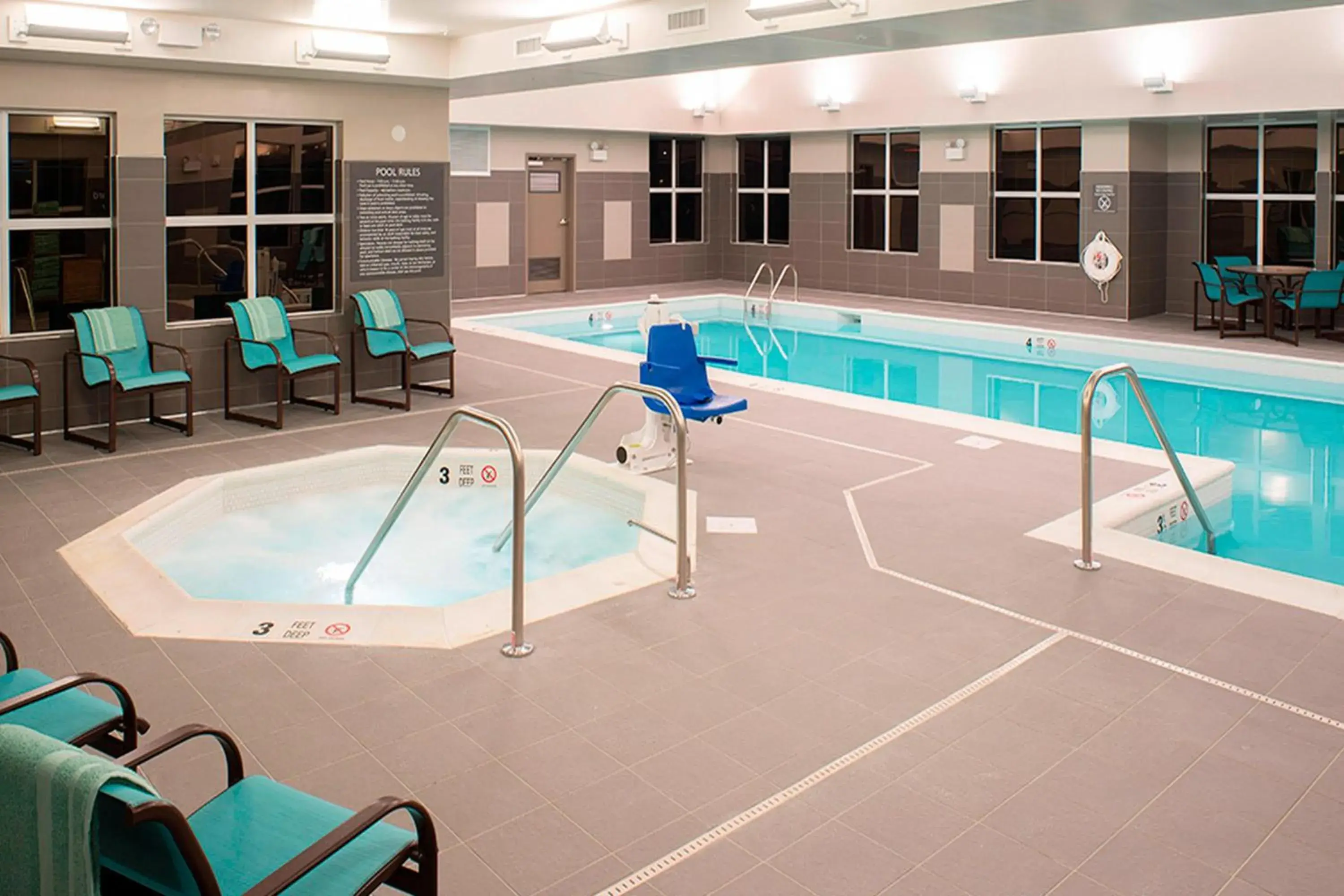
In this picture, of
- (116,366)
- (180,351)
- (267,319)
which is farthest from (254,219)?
(116,366)

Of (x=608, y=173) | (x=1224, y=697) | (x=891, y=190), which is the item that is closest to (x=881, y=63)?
(x=891, y=190)

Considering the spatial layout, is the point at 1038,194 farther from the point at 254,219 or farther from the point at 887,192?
the point at 254,219

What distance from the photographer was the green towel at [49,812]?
181cm

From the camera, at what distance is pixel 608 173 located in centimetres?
1684

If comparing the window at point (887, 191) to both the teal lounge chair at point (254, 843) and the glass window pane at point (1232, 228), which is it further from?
the teal lounge chair at point (254, 843)

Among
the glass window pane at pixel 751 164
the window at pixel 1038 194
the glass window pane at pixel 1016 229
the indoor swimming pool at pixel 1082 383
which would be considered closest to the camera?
the indoor swimming pool at pixel 1082 383

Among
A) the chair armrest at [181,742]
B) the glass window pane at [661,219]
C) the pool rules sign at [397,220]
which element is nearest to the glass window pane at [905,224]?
the glass window pane at [661,219]

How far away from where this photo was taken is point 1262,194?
43.1 feet

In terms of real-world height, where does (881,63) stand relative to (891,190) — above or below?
above

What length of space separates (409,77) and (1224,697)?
22.6 ft

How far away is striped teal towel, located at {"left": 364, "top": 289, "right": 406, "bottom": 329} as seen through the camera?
876 centimetres

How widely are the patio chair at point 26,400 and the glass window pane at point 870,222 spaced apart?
38.0 feet

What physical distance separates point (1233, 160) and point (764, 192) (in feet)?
22.0

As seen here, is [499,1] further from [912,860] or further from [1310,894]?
[1310,894]
